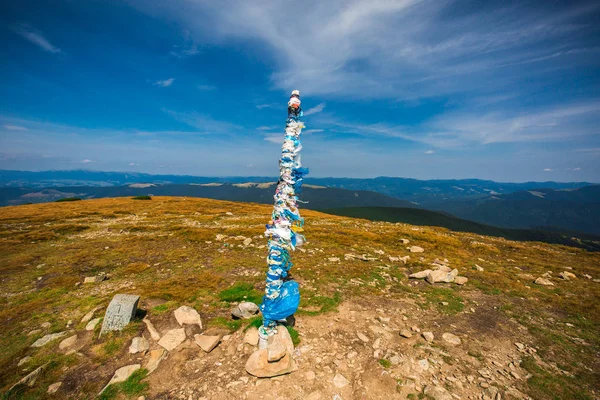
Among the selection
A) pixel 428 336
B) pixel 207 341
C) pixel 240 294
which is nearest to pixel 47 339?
pixel 207 341

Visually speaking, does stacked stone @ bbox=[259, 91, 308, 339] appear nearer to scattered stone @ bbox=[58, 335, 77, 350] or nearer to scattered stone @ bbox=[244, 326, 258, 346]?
scattered stone @ bbox=[244, 326, 258, 346]

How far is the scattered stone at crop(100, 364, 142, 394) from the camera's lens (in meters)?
6.25

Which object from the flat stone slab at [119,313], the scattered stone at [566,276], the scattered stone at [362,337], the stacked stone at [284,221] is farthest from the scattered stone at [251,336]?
the scattered stone at [566,276]

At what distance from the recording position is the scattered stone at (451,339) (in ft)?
27.1

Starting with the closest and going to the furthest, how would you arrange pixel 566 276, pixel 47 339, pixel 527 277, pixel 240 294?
pixel 47 339 < pixel 240 294 < pixel 527 277 < pixel 566 276

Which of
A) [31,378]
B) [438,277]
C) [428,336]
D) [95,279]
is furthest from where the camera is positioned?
[438,277]

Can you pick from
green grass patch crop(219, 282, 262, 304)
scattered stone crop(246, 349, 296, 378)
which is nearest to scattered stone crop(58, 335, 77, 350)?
green grass patch crop(219, 282, 262, 304)

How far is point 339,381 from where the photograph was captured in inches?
251

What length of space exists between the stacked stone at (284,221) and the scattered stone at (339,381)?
7.02ft

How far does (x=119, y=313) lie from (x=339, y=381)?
776 cm

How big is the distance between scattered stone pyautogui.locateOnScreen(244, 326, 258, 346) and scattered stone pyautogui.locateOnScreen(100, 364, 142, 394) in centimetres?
305

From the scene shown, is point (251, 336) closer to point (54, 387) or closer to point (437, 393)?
point (54, 387)

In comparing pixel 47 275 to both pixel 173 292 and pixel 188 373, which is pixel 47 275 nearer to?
pixel 173 292

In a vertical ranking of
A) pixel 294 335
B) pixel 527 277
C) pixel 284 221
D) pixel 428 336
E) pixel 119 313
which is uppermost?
pixel 284 221
